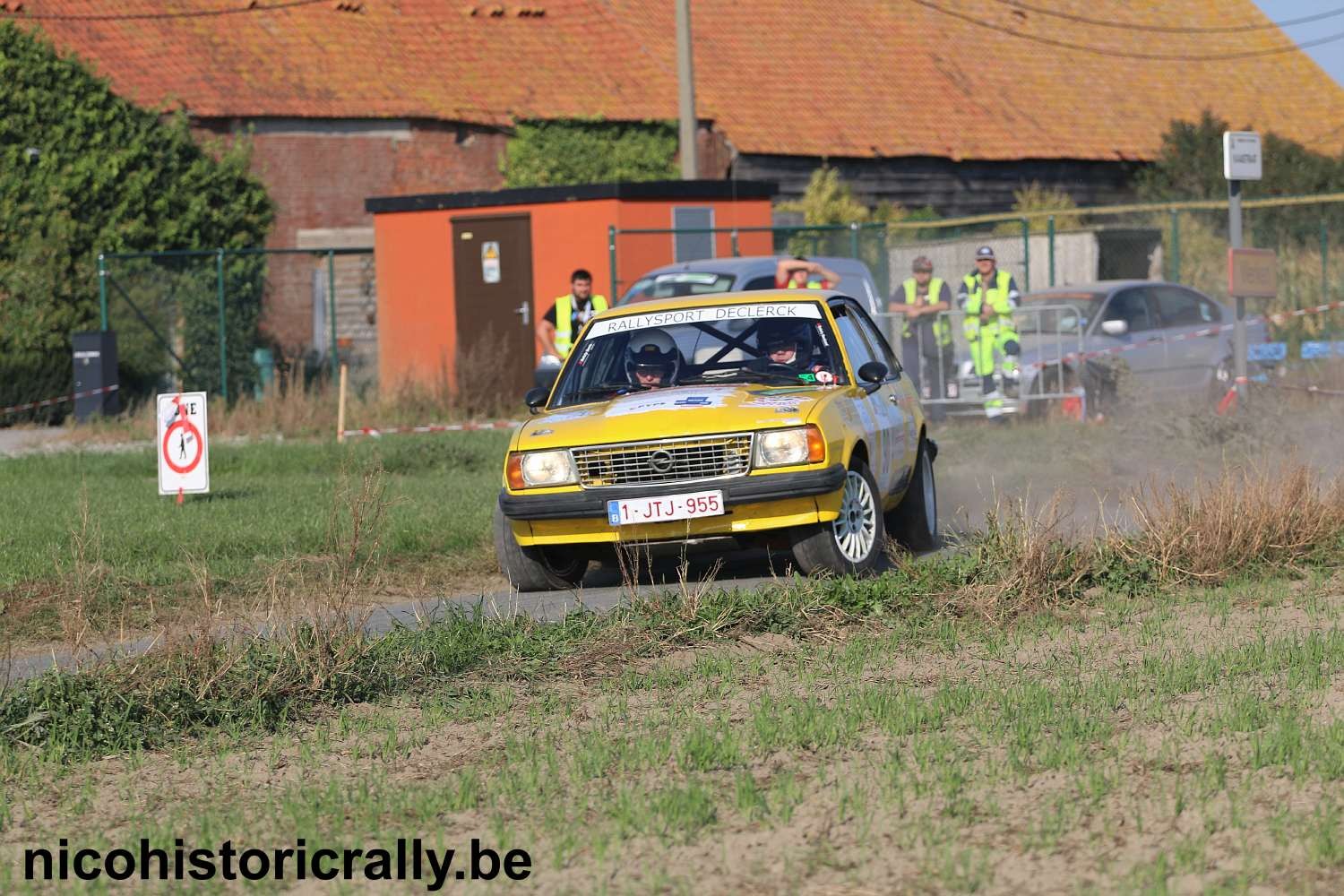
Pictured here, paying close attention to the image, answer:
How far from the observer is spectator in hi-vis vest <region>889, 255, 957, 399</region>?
67.5 ft

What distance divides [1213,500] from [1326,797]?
484 cm

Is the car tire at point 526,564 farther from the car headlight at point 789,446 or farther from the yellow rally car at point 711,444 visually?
the car headlight at point 789,446

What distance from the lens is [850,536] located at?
34.6ft

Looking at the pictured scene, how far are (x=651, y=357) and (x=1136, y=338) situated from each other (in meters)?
10.5

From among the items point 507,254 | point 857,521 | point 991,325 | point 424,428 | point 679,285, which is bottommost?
point 857,521

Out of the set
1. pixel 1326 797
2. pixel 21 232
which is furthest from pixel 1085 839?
pixel 21 232

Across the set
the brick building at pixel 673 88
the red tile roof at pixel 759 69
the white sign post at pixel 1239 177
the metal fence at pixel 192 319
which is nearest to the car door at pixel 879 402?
the white sign post at pixel 1239 177

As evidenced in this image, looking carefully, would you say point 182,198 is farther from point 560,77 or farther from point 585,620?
point 585,620

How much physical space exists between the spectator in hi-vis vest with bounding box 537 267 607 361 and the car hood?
7.12m

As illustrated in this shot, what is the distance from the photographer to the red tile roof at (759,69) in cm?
3316

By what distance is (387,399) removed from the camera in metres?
23.2

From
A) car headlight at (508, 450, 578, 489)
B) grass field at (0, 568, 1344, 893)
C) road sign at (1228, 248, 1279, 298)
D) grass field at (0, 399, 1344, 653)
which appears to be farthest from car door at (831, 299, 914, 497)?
road sign at (1228, 248, 1279, 298)

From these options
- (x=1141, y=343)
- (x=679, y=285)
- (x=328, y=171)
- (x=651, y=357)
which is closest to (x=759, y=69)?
(x=328, y=171)

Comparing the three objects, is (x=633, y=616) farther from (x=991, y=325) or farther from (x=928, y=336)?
(x=928, y=336)
